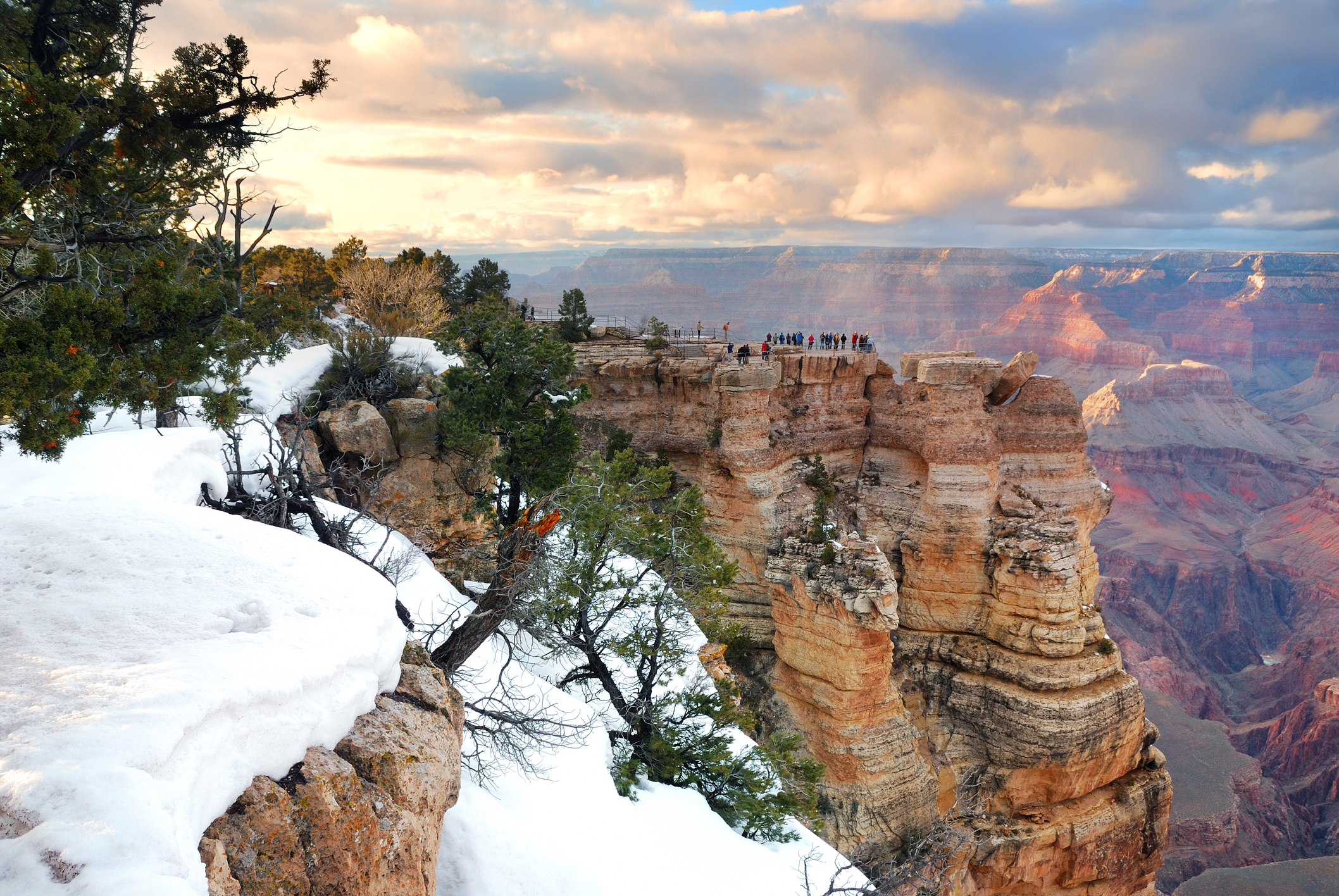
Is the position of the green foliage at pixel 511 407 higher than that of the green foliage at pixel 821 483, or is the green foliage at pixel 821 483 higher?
the green foliage at pixel 511 407

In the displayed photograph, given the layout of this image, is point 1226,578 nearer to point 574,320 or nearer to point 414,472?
point 574,320

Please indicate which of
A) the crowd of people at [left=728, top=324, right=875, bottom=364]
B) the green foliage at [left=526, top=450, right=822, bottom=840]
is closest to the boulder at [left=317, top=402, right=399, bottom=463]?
the green foliage at [left=526, top=450, right=822, bottom=840]

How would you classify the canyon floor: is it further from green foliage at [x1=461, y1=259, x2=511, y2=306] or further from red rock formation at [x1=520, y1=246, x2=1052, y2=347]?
green foliage at [x1=461, y1=259, x2=511, y2=306]

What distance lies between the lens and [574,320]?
34906 mm

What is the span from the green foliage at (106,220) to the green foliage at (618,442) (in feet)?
60.3

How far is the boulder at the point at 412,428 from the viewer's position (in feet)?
59.6

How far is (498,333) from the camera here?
1836 cm

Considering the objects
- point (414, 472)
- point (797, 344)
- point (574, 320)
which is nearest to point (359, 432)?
point (414, 472)

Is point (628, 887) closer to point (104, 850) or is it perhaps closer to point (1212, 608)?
point (104, 850)

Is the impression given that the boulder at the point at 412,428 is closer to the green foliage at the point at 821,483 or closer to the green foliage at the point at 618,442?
the green foliage at the point at 618,442

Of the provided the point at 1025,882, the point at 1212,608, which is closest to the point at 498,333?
the point at 1025,882

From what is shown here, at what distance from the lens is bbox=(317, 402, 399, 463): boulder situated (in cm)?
1688

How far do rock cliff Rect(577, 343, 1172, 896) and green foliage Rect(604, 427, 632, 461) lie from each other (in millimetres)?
433

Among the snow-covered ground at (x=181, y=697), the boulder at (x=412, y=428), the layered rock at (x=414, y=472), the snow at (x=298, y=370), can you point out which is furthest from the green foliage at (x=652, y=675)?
the snow at (x=298, y=370)
